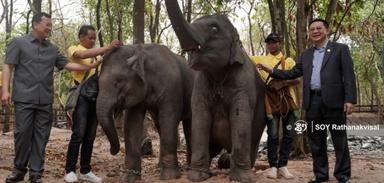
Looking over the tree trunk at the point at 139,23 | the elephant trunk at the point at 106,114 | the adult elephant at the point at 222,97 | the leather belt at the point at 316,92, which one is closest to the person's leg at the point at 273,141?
the adult elephant at the point at 222,97

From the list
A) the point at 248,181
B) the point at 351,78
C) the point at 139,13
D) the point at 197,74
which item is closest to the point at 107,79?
the point at 197,74

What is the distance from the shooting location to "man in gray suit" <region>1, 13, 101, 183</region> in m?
5.48

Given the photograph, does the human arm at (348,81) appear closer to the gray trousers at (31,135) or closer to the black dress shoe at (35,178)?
the gray trousers at (31,135)

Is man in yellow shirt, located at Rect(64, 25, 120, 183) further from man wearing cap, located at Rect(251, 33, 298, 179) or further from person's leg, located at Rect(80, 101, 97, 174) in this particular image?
man wearing cap, located at Rect(251, 33, 298, 179)

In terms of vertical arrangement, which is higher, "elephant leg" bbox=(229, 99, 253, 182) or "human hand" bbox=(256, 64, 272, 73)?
"human hand" bbox=(256, 64, 272, 73)

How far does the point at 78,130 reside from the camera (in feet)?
19.0

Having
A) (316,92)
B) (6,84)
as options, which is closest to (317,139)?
(316,92)

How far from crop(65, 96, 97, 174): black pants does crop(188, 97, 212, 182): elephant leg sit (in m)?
1.21

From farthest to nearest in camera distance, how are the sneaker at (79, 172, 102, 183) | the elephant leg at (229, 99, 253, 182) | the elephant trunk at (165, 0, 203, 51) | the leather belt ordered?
the sneaker at (79, 172, 102, 183), the elephant leg at (229, 99, 253, 182), the leather belt, the elephant trunk at (165, 0, 203, 51)

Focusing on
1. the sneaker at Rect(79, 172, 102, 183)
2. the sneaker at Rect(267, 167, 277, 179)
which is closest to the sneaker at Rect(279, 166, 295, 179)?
the sneaker at Rect(267, 167, 277, 179)

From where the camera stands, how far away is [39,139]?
18.3 feet

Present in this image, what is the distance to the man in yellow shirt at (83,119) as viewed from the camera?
5801 millimetres

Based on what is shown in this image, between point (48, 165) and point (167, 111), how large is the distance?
2.41m

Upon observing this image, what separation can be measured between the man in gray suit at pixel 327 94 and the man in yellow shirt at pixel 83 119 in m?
2.28
